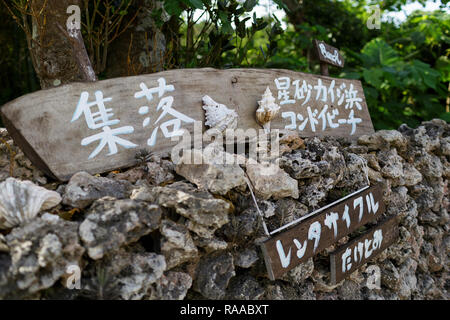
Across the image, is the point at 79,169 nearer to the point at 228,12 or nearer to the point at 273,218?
the point at 273,218

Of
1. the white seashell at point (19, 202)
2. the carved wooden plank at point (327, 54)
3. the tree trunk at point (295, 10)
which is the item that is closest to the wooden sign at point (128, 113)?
the white seashell at point (19, 202)

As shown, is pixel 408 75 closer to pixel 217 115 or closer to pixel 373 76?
pixel 373 76

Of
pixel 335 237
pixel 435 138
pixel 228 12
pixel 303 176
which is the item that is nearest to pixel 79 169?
pixel 303 176

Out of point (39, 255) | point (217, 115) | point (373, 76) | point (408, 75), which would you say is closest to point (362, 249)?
point (217, 115)

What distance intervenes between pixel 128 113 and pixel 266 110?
2.57 feet

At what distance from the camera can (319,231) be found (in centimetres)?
194

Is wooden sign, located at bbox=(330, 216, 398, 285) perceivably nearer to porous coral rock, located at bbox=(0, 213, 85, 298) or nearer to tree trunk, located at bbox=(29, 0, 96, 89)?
porous coral rock, located at bbox=(0, 213, 85, 298)

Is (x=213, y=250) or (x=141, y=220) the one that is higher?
(x=141, y=220)

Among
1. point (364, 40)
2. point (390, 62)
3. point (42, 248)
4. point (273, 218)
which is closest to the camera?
point (42, 248)

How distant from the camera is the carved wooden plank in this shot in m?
2.80

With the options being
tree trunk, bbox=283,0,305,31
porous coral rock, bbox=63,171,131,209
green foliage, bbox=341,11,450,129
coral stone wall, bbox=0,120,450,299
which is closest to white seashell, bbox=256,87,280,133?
coral stone wall, bbox=0,120,450,299

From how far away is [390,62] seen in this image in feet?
14.8

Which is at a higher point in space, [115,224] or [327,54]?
[327,54]
